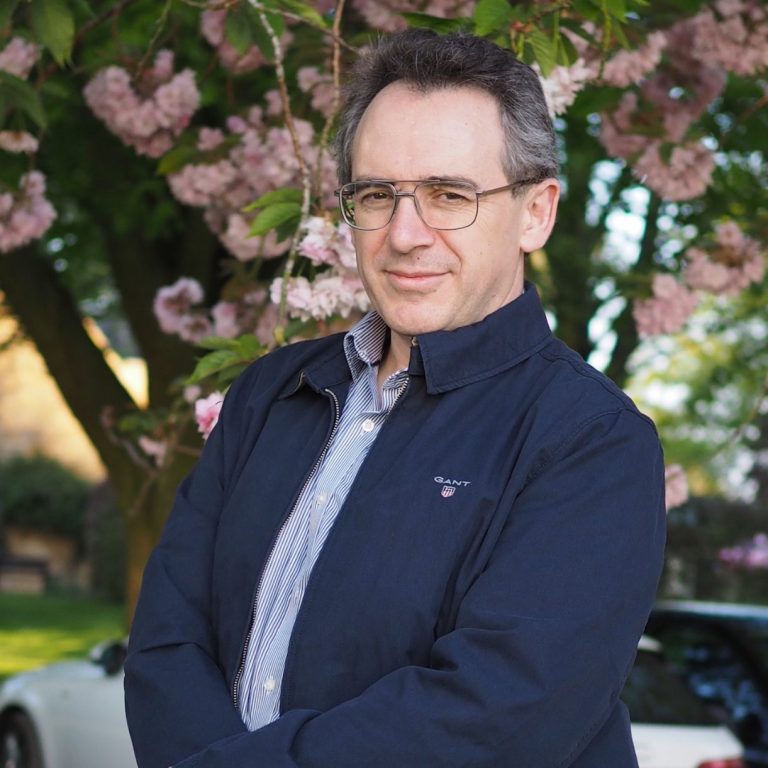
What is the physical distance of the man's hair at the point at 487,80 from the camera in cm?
216

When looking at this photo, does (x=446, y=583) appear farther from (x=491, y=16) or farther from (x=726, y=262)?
(x=726, y=262)

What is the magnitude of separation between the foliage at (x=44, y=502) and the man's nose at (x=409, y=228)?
69.5 ft

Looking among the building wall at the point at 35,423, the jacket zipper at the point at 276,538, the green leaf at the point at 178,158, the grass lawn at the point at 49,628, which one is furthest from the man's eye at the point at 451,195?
the building wall at the point at 35,423

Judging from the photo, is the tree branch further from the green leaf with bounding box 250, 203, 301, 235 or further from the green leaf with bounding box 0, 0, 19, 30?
the green leaf with bounding box 250, 203, 301, 235

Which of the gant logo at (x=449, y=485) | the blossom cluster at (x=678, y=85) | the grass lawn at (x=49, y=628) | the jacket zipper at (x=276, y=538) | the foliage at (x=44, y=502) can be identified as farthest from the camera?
the foliage at (x=44, y=502)

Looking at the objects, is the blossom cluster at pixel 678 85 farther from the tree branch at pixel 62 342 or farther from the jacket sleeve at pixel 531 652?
the tree branch at pixel 62 342

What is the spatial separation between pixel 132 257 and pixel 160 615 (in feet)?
14.1

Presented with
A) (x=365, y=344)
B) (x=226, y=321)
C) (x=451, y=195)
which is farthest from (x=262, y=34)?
(x=451, y=195)

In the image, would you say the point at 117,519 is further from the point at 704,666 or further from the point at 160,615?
the point at 160,615

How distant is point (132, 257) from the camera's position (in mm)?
6293

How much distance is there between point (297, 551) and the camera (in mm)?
2121

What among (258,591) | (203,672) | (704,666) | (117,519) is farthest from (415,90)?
(117,519)

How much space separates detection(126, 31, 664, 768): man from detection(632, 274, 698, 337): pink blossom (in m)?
2.29

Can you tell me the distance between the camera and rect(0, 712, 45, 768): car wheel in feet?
20.3
